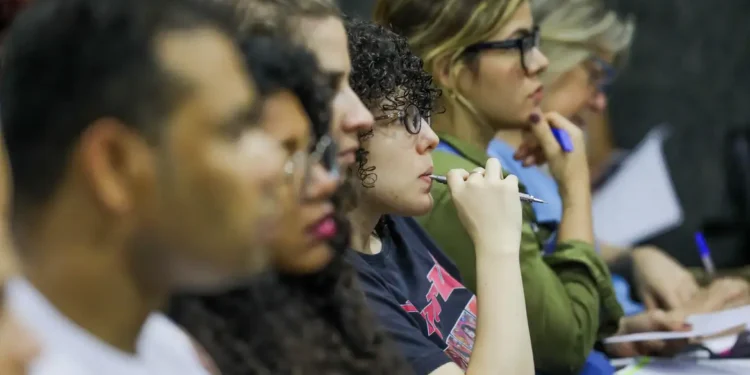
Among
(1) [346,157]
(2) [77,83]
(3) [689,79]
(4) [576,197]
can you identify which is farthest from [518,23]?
(3) [689,79]

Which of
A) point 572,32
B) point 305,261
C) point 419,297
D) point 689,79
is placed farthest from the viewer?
point 689,79

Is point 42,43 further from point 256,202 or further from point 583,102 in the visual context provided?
point 583,102

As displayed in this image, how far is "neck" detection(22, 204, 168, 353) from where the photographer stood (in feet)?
1.49

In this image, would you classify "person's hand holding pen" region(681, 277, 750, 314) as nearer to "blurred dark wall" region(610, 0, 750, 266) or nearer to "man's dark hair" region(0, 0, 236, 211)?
"man's dark hair" region(0, 0, 236, 211)

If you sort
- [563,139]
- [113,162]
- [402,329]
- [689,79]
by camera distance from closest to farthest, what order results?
[113,162] < [402,329] < [563,139] < [689,79]

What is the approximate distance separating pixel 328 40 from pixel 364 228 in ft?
0.90

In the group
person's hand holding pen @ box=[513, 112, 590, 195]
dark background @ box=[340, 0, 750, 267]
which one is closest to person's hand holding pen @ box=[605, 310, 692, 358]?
person's hand holding pen @ box=[513, 112, 590, 195]

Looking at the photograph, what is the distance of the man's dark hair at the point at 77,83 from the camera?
448 millimetres

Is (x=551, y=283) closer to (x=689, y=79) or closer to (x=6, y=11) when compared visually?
(x=6, y=11)

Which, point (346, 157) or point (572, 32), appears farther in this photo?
point (572, 32)

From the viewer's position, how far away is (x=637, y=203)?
2023mm

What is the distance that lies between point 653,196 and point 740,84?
117cm

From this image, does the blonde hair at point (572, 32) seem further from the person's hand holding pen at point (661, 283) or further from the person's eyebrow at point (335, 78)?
the person's eyebrow at point (335, 78)

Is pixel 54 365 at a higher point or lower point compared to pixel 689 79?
higher
